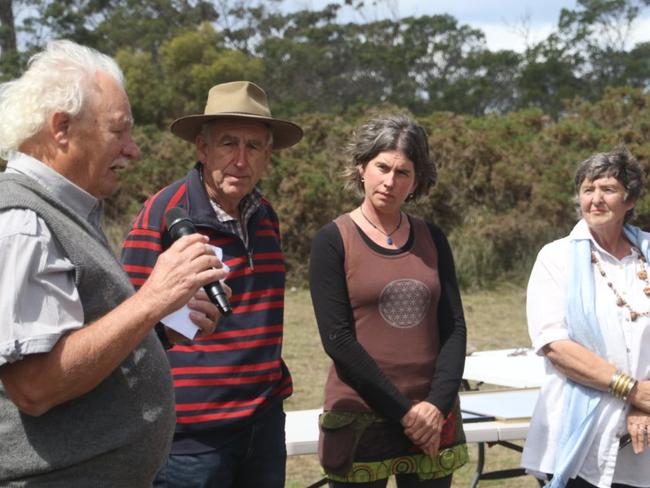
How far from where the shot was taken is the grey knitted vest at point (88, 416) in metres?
2.08

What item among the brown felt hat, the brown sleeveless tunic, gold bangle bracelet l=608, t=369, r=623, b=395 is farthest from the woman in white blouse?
the brown felt hat

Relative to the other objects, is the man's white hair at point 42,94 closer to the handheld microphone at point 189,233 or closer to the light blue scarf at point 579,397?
the handheld microphone at point 189,233

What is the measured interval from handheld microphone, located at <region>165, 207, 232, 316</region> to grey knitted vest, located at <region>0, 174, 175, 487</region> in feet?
0.68

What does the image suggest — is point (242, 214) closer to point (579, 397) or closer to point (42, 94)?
point (42, 94)

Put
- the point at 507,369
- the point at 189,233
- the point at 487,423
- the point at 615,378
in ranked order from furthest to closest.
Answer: the point at 507,369
the point at 487,423
the point at 615,378
the point at 189,233

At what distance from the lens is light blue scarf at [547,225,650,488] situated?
3621 millimetres

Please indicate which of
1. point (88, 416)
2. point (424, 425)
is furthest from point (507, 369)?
point (88, 416)

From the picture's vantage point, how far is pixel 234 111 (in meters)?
3.24

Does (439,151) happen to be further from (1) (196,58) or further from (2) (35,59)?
(1) (196,58)

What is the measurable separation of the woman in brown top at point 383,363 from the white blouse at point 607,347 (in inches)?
14.9

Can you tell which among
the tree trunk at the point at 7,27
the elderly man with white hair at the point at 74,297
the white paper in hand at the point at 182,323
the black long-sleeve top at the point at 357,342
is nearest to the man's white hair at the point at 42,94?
the elderly man with white hair at the point at 74,297

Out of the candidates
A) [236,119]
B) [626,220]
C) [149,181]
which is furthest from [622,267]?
[149,181]

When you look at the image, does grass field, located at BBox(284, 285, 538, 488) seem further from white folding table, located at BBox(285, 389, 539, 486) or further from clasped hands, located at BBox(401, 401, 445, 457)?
clasped hands, located at BBox(401, 401, 445, 457)

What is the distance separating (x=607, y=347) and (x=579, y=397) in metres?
0.23
